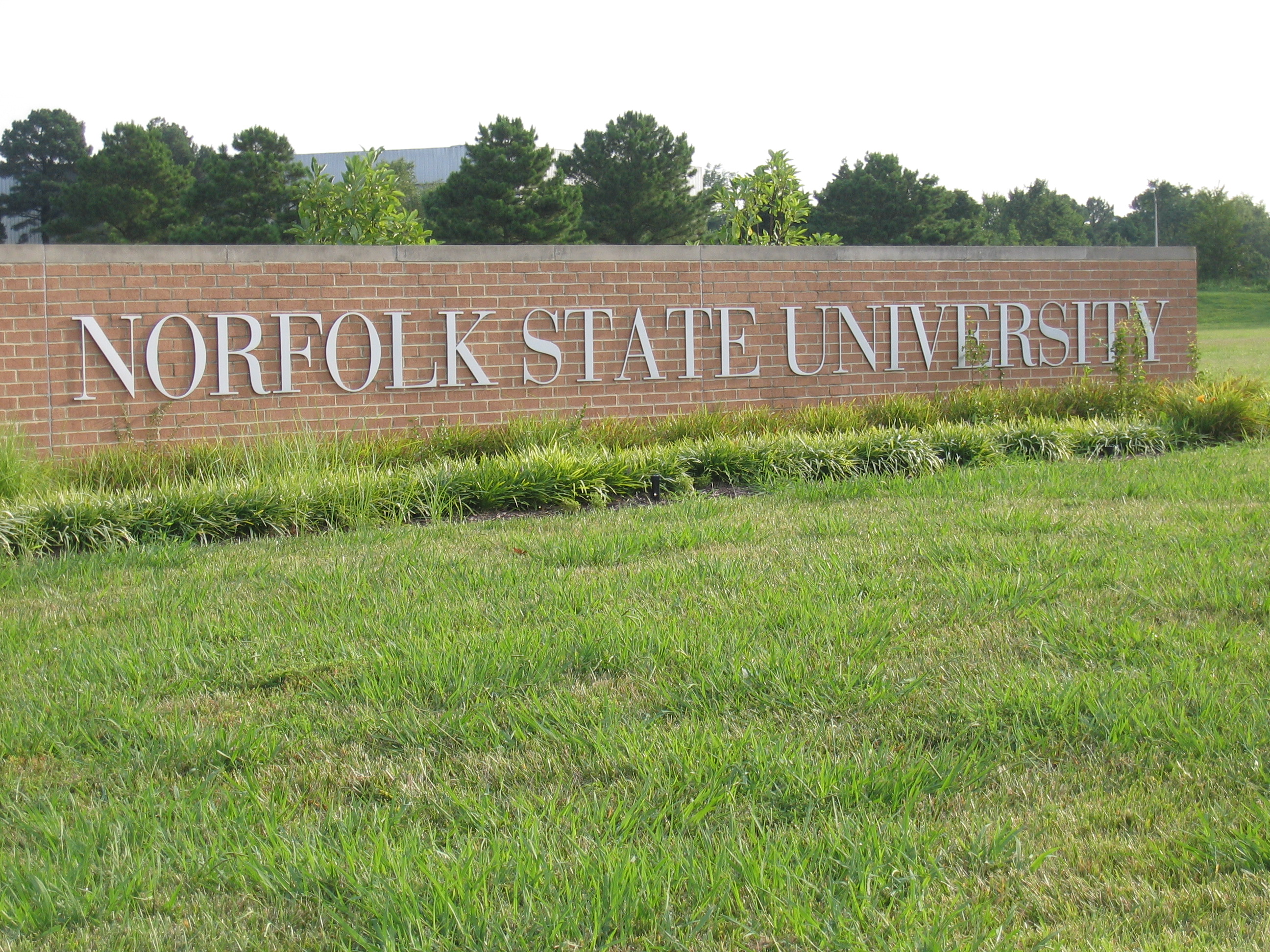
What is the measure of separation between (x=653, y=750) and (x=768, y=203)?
1234 cm

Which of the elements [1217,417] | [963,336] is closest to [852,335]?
[963,336]

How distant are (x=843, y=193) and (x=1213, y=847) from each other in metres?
48.8

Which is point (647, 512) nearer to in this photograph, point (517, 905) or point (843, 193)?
point (517, 905)

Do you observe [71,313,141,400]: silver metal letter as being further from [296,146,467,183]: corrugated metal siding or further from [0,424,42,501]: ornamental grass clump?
[296,146,467,183]: corrugated metal siding

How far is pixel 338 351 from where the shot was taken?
10.6 m

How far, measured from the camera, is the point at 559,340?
11.3 m

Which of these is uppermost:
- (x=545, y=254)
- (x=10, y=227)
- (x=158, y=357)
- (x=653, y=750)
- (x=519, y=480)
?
(x=10, y=227)

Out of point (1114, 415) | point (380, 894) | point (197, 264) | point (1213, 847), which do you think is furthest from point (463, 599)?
point (1114, 415)

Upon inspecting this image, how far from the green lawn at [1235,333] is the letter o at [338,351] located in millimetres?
10548

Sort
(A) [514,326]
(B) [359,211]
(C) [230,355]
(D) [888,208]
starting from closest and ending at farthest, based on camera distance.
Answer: (C) [230,355]
(A) [514,326]
(B) [359,211]
(D) [888,208]

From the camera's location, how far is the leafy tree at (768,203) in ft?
48.3

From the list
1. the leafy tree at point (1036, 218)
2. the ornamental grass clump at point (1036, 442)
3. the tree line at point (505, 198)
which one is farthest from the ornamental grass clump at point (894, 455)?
the leafy tree at point (1036, 218)

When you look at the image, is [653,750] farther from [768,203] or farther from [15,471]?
[768,203]

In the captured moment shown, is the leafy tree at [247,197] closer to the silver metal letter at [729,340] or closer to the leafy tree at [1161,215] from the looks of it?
the silver metal letter at [729,340]
